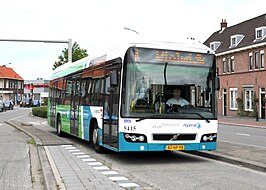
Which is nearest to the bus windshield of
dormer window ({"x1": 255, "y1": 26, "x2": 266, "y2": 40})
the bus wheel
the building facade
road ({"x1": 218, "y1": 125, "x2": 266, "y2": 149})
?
the bus wheel

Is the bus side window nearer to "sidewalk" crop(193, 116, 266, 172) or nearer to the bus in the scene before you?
the bus

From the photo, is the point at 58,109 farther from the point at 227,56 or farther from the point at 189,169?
the point at 227,56


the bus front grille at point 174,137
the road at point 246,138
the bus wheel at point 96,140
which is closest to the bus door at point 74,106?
the bus wheel at point 96,140

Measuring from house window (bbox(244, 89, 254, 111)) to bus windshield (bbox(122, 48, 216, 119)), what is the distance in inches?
1143

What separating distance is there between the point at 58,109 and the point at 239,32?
30.4 meters

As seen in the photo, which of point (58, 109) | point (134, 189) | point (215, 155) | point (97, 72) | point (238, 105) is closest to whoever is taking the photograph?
point (134, 189)

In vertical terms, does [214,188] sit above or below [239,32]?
below

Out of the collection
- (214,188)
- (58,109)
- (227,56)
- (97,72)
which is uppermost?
(227,56)

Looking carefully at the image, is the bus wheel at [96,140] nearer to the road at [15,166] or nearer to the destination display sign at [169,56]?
the road at [15,166]

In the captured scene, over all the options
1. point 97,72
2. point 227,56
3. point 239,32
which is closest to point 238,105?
point 227,56

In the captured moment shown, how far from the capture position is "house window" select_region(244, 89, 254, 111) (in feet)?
127

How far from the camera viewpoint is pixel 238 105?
40.5 meters

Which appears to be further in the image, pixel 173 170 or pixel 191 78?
pixel 191 78

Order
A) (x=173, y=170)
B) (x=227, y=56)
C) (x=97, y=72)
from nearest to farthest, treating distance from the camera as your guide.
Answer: (x=173, y=170) < (x=97, y=72) < (x=227, y=56)
